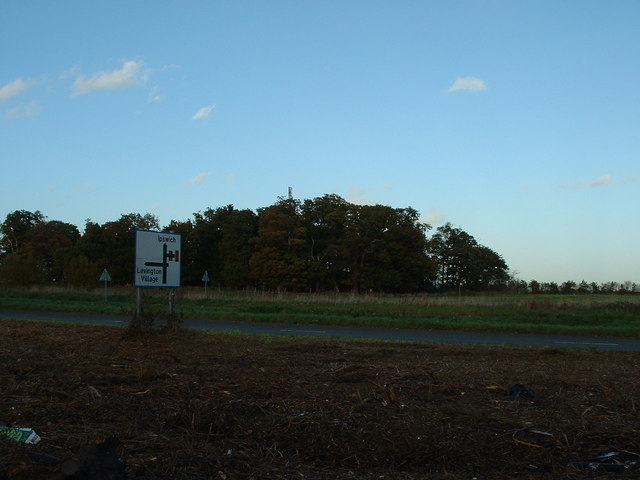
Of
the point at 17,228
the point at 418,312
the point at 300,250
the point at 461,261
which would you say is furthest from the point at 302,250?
the point at 17,228

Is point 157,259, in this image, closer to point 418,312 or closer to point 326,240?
point 418,312

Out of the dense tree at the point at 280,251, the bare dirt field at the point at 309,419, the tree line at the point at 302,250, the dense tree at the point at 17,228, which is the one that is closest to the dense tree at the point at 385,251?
the tree line at the point at 302,250

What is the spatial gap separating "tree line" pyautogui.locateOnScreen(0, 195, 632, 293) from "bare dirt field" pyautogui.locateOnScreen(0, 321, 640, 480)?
55.4 metres

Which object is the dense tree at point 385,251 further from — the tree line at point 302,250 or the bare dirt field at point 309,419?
the bare dirt field at point 309,419

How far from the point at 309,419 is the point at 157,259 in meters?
8.36

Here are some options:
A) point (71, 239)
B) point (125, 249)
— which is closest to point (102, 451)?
point (125, 249)

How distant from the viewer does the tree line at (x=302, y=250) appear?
6762cm

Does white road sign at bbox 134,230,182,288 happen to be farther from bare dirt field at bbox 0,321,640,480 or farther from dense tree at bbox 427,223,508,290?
dense tree at bbox 427,223,508,290

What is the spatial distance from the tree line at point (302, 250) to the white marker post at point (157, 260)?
4924 cm

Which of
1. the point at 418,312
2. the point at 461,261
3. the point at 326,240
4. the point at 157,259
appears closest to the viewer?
the point at 157,259

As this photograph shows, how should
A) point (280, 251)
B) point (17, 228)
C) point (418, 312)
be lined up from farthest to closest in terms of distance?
point (17, 228)
point (280, 251)
point (418, 312)

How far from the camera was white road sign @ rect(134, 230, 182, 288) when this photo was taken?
1250cm

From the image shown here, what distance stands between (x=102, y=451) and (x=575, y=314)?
27.4m

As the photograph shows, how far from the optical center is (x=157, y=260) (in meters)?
12.8
